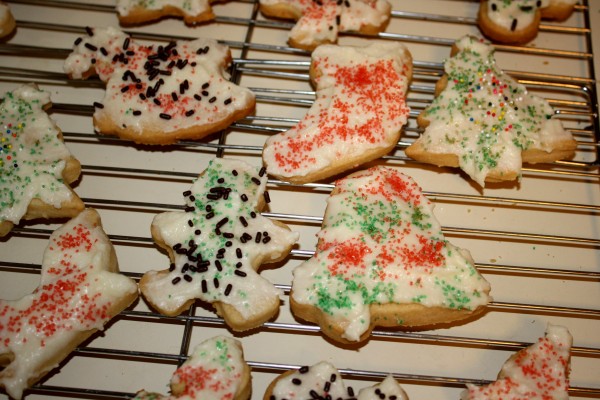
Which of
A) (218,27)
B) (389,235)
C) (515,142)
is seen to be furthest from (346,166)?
(218,27)

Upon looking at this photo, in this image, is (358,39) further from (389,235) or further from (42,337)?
(42,337)

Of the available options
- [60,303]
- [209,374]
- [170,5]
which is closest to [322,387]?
[209,374]

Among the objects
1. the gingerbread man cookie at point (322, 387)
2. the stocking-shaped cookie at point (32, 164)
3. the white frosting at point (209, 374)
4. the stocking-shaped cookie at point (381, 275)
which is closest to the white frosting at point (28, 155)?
the stocking-shaped cookie at point (32, 164)

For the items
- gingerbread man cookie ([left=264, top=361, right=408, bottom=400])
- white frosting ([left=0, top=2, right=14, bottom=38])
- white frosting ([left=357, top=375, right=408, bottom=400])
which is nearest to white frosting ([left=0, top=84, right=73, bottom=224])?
white frosting ([left=0, top=2, right=14, bottom=38])

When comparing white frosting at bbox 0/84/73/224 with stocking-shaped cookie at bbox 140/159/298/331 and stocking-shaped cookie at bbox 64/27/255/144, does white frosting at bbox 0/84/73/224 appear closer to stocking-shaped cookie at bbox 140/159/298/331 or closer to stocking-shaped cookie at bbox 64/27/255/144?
stocking-shaped cookie at bbox 64/27/255/144

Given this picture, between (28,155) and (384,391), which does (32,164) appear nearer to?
(28,155)

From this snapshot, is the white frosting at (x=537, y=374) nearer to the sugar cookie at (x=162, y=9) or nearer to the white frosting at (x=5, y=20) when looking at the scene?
the sugar cookie at (x=162, y=9)
